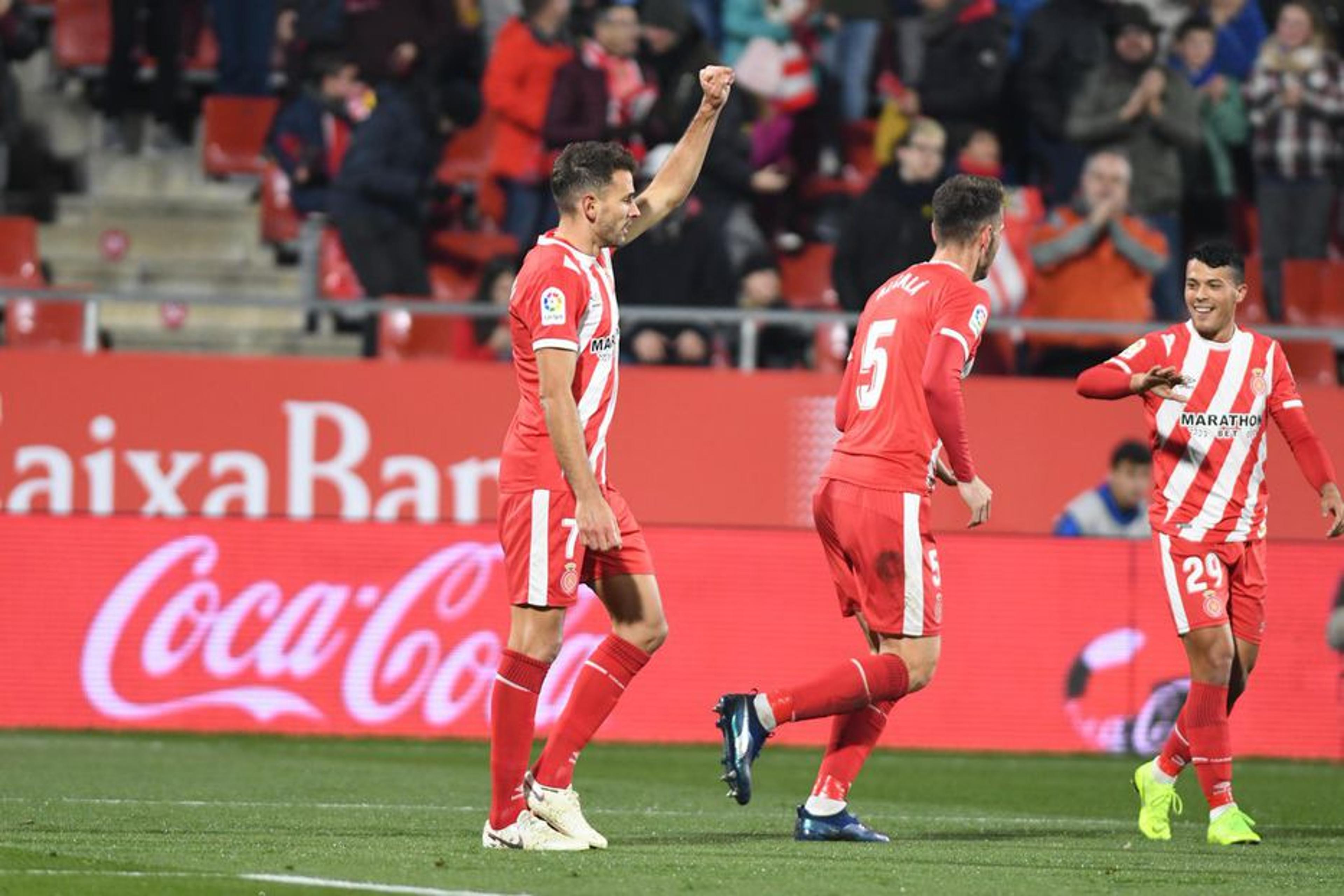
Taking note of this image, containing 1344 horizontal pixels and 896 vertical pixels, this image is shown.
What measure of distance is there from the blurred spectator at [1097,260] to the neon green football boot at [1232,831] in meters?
6.76

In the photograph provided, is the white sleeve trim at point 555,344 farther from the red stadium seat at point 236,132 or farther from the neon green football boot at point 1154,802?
the red stadium seat at point 236,132

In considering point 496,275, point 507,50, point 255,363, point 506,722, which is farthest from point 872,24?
point 506,722

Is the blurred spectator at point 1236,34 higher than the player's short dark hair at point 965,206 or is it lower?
higher

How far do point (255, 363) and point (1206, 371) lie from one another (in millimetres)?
6708

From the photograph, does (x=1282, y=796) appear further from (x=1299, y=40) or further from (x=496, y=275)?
(x=1299, y=40)

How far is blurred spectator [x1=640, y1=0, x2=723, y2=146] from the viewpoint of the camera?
50.1 ft

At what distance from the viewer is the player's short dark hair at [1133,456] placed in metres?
13.4

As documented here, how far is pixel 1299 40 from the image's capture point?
1611 cm

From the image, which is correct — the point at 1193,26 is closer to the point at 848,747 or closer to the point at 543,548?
the point at 848,747

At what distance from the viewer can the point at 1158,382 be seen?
8047mm

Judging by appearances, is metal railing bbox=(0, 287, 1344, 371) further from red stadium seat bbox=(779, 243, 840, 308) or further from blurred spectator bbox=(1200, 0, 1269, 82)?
blurred spectator bbox=(1200, 0, 1269, 82)

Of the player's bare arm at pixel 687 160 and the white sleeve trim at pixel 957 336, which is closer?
the white sleeve trim at pixel 957 336

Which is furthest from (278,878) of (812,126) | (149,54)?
(149,54)

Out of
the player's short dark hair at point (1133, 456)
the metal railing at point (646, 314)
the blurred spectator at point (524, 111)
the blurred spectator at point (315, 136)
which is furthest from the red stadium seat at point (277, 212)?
the player's short dark hair at point (1133, 456)
